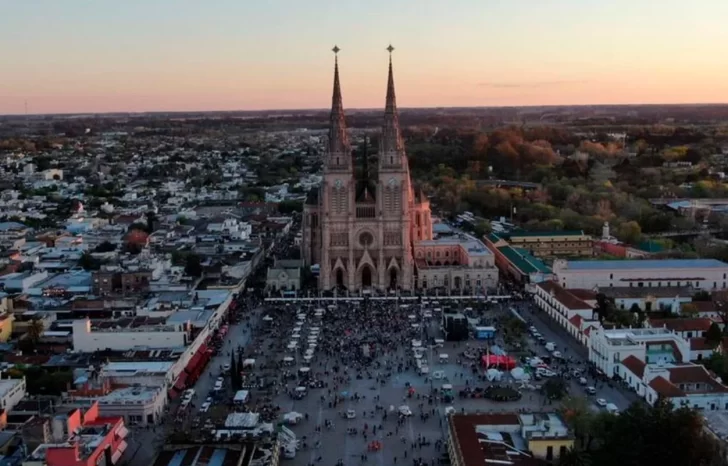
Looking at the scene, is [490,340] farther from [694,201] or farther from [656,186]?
[656,186]

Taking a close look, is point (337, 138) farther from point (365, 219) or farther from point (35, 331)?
point (35, 331)

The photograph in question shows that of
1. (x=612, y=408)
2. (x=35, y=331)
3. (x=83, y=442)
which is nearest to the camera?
(x=83, y=442)

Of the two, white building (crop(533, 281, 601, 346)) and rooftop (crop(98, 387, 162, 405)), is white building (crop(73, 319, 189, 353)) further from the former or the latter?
white building (crop(533, 281, 601, 346))

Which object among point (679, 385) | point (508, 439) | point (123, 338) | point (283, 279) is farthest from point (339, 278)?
point (508, 439)

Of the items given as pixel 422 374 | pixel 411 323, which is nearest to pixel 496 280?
pixel 411 323

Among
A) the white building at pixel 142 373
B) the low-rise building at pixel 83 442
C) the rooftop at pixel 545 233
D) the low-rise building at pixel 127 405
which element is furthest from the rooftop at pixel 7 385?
the rooftop at pixel 545 233

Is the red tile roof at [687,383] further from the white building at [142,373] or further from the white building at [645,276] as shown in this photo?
the white building at [142,373]
